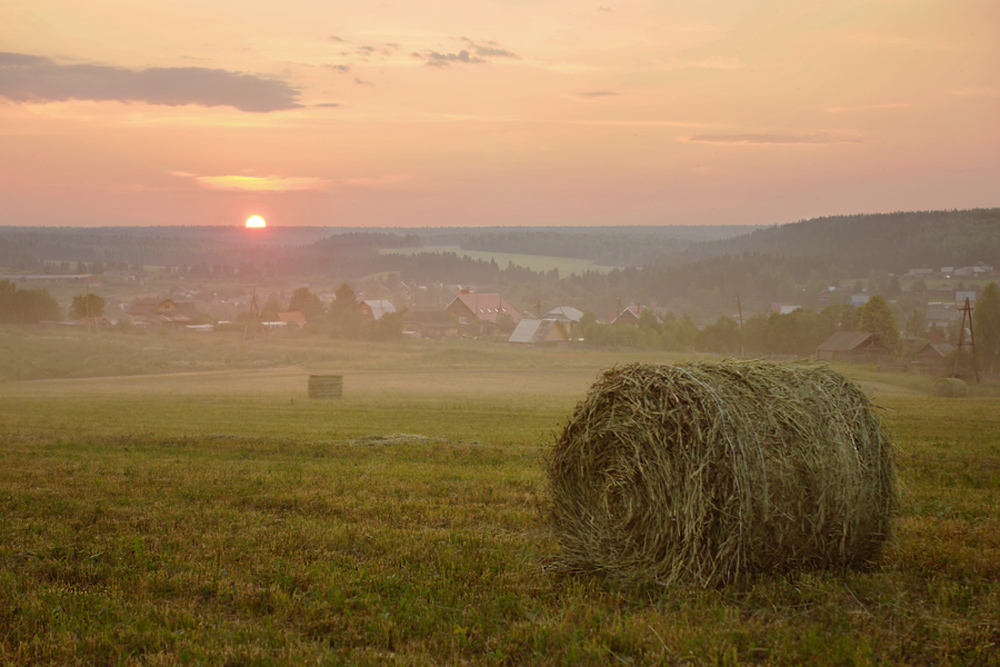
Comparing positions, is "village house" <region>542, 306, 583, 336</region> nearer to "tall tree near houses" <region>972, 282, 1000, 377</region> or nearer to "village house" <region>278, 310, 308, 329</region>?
"village house" <region>278, 310, 308, 329</region>

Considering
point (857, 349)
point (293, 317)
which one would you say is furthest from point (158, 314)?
point (857, 349)

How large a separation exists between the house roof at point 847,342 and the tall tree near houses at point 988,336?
712cm

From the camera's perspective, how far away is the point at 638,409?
6828mm

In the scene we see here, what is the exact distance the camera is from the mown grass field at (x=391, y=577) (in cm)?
517

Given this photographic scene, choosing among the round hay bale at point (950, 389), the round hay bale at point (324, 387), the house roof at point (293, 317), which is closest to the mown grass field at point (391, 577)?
the round hay bale at point (324, 387)

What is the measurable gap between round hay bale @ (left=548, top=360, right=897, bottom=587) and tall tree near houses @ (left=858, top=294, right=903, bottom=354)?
5849cm

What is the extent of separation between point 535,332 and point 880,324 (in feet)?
111

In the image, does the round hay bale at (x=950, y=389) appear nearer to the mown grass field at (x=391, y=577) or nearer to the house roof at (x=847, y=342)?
the house roof at (x=847, y=342)

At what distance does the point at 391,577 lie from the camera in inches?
258

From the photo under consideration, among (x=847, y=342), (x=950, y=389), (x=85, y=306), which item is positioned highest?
(x=85, y=306)

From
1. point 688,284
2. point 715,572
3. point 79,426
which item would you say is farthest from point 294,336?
point 715,572

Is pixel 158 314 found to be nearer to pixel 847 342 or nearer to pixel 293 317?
pixel 293 317

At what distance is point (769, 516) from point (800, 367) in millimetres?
1783

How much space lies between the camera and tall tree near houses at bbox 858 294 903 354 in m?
59.5
